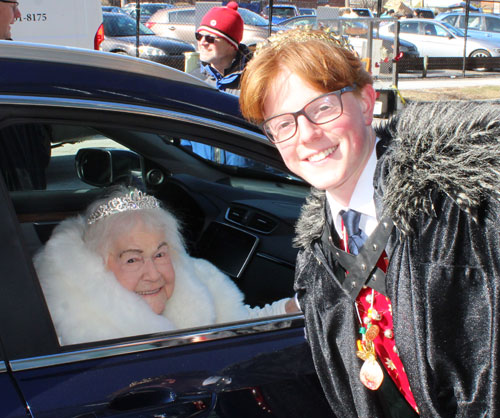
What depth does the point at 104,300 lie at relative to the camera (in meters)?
1.82

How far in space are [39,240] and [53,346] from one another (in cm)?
56

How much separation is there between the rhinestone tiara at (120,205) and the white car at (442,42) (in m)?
17.3

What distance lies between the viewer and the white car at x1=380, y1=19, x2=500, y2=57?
17766mm

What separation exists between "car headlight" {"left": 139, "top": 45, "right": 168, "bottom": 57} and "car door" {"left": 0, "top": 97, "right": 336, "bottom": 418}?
11.2 meters

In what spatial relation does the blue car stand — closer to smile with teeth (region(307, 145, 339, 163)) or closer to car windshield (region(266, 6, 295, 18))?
smile with teeth (region(307, 145, 339, 163))

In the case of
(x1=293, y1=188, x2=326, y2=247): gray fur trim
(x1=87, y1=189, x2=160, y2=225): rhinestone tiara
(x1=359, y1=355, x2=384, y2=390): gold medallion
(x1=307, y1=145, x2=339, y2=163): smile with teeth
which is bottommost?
(x1=359, y1=355, x2=384, y2=390): gold medallion

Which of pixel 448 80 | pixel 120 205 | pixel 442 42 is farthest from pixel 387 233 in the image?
pixel 442 42

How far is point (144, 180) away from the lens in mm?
2590

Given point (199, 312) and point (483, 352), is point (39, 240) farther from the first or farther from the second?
point (483, 352)

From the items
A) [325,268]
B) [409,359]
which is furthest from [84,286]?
[409,359]

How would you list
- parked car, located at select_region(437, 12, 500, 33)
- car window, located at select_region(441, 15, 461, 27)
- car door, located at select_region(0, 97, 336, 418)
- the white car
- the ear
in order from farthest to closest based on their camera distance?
car window, located at select_region(441, 15, 461, 27) < parked car, located at select_region(437, 12, 500, 33) < the white car < the ear < car door, located at select_region(0, 97, 336, 418)

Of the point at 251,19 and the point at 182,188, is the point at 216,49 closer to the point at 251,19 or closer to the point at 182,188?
the point at 182,188

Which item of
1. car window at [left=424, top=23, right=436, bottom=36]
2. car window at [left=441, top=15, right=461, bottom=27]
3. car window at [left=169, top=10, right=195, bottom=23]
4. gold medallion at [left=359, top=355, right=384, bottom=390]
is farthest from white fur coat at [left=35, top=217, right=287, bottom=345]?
car window at [left=441, top=15, right=461, bottom=27]

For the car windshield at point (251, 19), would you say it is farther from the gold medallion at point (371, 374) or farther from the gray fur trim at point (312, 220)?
the gold medallion at point (371, 374)
